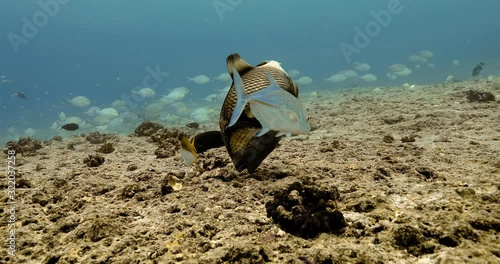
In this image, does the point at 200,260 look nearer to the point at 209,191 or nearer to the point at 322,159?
the point at 209,191

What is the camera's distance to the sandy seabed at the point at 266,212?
2121 mm

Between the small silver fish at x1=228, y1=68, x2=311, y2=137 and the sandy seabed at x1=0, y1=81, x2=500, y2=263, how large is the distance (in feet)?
2.99

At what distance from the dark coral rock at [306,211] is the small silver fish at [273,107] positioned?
30.0 inches

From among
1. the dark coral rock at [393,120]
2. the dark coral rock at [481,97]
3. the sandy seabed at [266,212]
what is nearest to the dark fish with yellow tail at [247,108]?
the sandy seabed at [266,212]

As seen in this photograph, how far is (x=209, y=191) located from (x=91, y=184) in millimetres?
1828

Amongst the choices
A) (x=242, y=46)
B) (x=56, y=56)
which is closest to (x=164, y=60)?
(x=242, y=46)

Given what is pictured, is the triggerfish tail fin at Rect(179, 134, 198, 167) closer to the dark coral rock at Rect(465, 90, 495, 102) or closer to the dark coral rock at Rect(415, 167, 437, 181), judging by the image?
the dark coral rock at Rect(415, 167, 437, 181)

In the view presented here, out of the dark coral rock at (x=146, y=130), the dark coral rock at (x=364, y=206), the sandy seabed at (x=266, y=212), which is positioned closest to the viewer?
the sandy seabed at (x=266, y=212)

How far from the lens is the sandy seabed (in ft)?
6.96

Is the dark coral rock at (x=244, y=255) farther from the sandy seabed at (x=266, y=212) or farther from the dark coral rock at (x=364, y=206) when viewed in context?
the dark coral rock at (x=364, y=206)

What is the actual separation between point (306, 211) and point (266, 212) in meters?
0.47

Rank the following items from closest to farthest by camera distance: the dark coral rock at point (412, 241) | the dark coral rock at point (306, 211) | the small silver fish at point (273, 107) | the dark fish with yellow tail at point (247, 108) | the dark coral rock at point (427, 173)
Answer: the small silver fish at point (273, 107) < the dark coral rock at point (412, 241) < the dark fish with yellow tail at point (247, 108) < the dark coral rock at point (306, 211) < the dark coral rock at point (427, 173)

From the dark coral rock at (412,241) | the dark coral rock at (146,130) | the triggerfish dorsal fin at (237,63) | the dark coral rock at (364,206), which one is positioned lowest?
the dark coral rock at (412,241)

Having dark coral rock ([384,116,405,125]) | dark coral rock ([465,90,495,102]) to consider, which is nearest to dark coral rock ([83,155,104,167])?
dark coral rock ([384,116,405,125])
